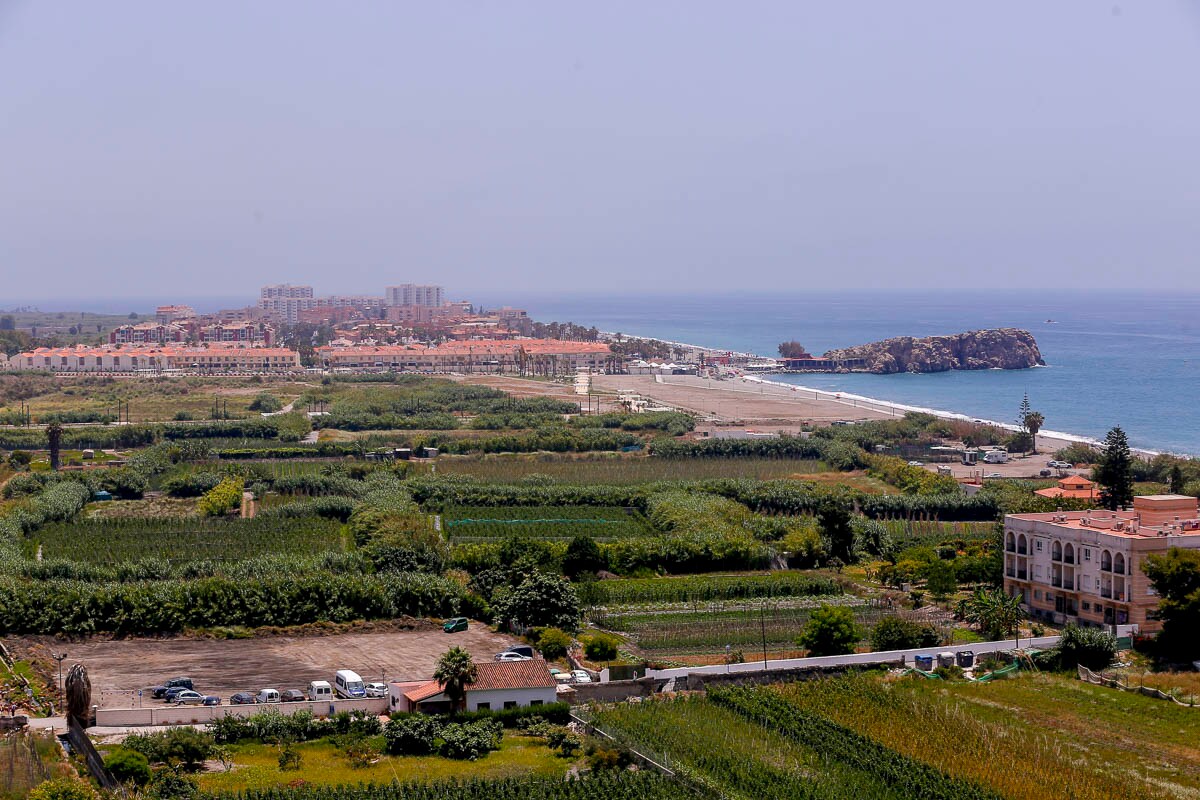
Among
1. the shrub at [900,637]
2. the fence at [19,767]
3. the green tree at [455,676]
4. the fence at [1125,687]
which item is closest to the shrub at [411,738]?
the green tree at [455,676]

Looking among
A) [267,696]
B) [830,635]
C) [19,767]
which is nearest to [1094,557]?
[830,635]

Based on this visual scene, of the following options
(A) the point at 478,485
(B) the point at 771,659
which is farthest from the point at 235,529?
(B) the point at 771,659

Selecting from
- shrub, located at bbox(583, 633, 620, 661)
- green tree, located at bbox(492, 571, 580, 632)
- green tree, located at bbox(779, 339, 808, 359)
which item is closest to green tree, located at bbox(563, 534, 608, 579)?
A: green tree, located at bbox(492, 571, 580, 632)

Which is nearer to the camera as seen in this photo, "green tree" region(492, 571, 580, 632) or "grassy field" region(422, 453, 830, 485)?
"green tree" region(492, 571, 580, 632)

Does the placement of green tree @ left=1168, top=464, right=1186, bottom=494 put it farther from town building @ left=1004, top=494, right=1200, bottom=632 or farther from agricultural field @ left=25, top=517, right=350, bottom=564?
agricultural field @ left=25, top=517, right=350, bottom=564

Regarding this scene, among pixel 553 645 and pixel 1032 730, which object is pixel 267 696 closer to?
pixel 553 645

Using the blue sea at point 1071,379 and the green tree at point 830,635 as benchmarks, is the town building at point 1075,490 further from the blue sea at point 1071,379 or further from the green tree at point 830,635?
the blue sea at point 1071,379
